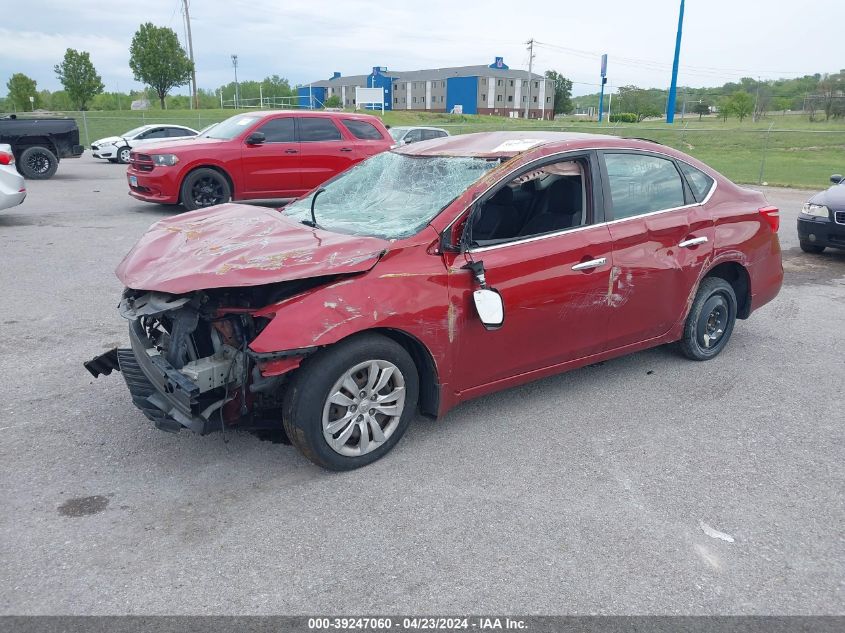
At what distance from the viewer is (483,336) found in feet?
13.0

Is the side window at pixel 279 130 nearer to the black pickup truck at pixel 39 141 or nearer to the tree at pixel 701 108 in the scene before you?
the black pickup truck at pixel 39 141

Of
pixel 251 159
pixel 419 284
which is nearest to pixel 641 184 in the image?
pixel 419 284

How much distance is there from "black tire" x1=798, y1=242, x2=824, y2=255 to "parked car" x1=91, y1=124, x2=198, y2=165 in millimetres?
17064

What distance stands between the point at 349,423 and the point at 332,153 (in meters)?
9.66

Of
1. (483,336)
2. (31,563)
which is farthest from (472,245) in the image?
(31,563)

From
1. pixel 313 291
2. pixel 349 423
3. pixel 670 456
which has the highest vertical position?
pixel 313 291

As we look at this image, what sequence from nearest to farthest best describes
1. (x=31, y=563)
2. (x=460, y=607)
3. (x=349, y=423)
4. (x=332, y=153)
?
1. (x=460, y=607)
2. (x=31, y=563)
3. (x=349, y=423)
4. (x=332, y=153)

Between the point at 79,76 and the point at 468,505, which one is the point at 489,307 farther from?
the point at 79,76

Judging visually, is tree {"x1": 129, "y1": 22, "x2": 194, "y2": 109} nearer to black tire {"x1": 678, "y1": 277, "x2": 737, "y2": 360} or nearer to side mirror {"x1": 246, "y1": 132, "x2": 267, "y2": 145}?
side mirror {"x1": 246, "y1": 132, "x2": 267, "y2": 145}

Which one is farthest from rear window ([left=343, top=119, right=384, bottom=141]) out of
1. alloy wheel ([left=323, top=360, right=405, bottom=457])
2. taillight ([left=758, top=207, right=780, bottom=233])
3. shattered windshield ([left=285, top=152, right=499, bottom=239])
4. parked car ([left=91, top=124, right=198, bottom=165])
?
parked car ([left=91, top=124, right=198, bottom=165])

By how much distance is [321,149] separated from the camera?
12516mm

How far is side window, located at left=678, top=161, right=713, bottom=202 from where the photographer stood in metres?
5.14

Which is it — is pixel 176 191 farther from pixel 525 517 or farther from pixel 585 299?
pixel 525 517

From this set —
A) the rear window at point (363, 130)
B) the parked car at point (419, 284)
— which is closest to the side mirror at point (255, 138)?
the rear window at point (363, 130)
